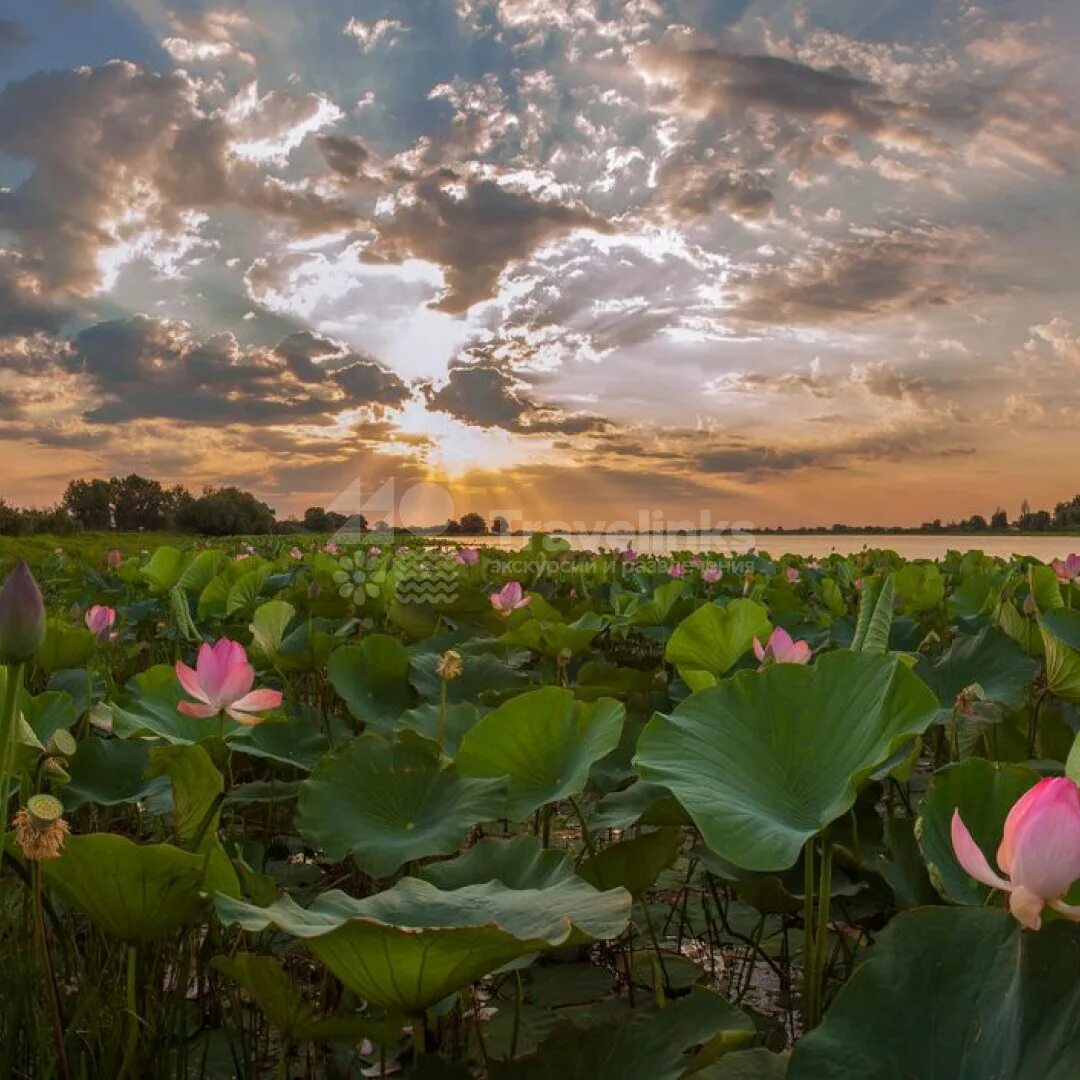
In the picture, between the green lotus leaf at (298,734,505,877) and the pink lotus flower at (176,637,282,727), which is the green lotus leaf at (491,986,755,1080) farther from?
the pink lotus flower at (176,637,282,727)

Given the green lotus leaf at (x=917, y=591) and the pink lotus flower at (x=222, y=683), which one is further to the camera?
the green lotus leaf at (x=917, y=591)

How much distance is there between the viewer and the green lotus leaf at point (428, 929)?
816 millimetres

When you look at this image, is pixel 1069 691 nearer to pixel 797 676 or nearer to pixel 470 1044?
pixel 797 676

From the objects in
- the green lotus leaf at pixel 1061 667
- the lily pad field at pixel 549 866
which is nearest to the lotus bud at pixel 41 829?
the lily pad field at pixel 549 866

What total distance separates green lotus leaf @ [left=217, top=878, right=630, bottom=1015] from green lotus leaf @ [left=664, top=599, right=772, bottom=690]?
3.93 ft

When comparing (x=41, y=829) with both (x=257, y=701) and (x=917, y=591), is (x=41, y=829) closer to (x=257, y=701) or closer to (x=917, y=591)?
(x=257, y=701)

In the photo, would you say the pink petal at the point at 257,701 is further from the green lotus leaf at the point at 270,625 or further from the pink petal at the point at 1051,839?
the pink petal at the point at 1051,839

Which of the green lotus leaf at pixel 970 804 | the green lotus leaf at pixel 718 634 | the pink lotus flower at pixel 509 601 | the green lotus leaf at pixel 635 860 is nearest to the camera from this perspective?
the green lotus leaf at pixel 970 804

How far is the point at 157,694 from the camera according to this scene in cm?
198

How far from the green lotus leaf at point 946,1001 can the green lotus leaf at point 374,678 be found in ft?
5.28

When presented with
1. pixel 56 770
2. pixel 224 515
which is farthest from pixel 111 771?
pixel 224 515

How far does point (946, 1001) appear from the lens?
77 centimetres

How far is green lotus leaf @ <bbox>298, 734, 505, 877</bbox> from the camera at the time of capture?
1.47 m

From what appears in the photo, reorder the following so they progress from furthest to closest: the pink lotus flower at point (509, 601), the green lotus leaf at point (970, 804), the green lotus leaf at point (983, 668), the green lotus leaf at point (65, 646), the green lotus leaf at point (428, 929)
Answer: the pink lotus flower at point (509, 601)
the green lotus leaf at point (65, 646)
the green lotus leaf at point (983, 668)
the green lotus leaf at point (970, 804)
the green lotus leaf at point (428, 929)
